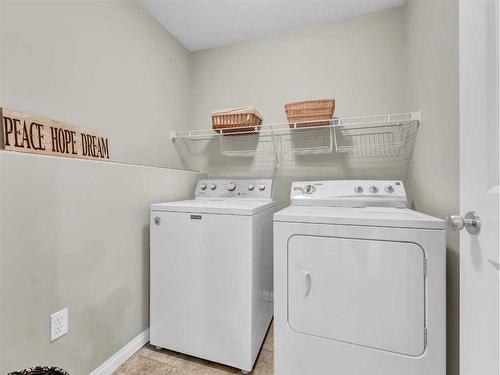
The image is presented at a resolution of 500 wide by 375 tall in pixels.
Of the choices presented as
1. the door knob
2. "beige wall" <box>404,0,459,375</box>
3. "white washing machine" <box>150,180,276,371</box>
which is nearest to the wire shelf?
"beige wall" <box>404,0,459,375</box>

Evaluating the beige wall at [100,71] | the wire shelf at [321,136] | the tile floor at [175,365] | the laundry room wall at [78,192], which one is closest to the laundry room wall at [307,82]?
the wire shelf at [321,136]

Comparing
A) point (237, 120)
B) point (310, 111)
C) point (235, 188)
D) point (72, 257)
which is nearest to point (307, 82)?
point (310, 111)

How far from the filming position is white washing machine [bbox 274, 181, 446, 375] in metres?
0.95

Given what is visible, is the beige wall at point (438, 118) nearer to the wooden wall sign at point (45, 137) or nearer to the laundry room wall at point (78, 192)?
the laundry room wall at point (78, 192)

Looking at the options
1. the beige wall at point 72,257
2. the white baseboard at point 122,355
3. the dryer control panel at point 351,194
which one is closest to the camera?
the beige wall at point 72,257

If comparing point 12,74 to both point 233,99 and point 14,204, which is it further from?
point 233,99

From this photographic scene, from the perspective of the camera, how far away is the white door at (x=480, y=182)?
0.51 m

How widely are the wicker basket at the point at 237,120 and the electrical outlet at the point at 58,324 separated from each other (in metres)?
1.54

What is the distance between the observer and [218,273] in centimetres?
132

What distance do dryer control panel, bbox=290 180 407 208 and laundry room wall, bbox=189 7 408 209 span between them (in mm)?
245

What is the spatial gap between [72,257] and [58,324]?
29cm

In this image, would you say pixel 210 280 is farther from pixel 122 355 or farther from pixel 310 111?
pixel 310 111

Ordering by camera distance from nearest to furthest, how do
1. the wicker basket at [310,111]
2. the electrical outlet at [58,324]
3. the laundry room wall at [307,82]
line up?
1. the electrical outlet at [58,324]
2. the wicker basket at [310,111]
3. the laundry room wall at [307,82]

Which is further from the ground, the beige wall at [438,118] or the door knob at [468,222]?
the beige wall at [438,118]
